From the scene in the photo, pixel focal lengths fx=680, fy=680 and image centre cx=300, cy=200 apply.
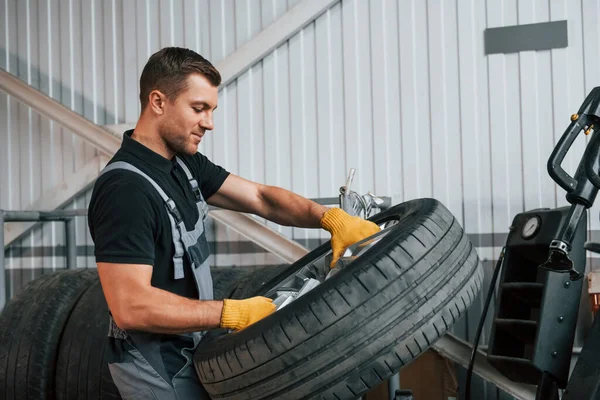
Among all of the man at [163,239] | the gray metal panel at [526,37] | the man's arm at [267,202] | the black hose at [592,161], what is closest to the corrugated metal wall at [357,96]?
the gray metal panel at [526,37]

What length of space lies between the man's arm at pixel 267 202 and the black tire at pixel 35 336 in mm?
1119

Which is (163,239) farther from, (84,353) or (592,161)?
(592,161)

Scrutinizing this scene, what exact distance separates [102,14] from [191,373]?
10.3 feet

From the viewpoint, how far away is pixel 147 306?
177 centimetres

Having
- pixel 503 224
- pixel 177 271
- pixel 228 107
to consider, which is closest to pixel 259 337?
pixel 177 271

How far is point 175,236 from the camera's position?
6.45ft

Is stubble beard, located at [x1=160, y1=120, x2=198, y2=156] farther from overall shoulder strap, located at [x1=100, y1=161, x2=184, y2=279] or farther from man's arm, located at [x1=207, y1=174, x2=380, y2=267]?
man's arm, located at [x1=207, y1=174, x2=380, y2=267]

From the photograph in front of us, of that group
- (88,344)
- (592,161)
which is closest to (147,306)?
(88,344)

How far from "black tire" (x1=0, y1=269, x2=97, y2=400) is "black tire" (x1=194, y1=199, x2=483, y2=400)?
149 centimetres

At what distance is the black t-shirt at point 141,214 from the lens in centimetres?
182

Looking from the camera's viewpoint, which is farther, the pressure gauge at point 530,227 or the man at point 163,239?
the pressure gauge at point 530,227

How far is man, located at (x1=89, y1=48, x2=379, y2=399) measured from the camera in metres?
1.80

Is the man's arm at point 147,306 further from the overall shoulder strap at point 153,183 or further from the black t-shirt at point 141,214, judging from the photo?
the overall shoulder strap at point 153,183

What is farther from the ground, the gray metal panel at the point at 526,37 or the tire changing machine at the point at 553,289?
the gray metal panel at the point at 526,37
